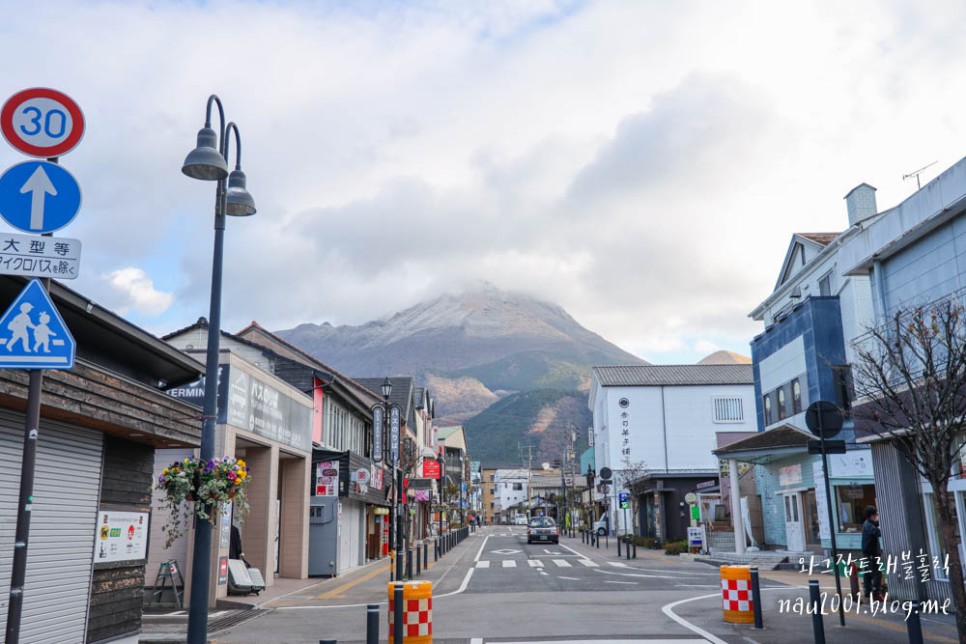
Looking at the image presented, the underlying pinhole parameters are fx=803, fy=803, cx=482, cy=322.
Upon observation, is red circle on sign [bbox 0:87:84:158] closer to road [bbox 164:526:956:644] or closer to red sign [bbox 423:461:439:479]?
road [bbox 164:526:956:644]

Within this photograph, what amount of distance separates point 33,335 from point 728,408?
61.3 metres

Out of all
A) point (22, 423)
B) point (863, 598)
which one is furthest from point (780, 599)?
point (22, 423)

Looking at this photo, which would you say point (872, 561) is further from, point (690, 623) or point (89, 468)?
point (89, 468)

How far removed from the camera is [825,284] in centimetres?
3209

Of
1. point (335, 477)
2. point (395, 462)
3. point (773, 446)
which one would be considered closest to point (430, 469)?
point (395, 462)

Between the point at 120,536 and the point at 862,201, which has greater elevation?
the point at 862,201

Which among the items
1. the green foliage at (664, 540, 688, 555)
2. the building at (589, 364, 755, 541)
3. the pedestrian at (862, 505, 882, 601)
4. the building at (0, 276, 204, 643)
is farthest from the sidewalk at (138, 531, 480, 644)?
the building at (589, 364, 755, 541)

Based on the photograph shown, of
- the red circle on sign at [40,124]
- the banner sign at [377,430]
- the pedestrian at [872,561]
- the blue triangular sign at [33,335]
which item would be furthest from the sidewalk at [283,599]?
the pedestrian at [872,561]

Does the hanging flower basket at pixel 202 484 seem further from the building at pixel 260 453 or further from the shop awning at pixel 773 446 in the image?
the shop awning at pixel 773 446

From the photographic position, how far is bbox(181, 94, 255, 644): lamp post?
9.38 m

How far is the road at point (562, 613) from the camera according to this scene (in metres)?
12.7

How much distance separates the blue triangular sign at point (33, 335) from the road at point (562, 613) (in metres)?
8.65

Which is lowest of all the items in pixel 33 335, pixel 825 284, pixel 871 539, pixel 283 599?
pixel 283 599

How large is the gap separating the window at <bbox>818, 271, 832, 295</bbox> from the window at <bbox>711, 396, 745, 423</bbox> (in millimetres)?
31026
